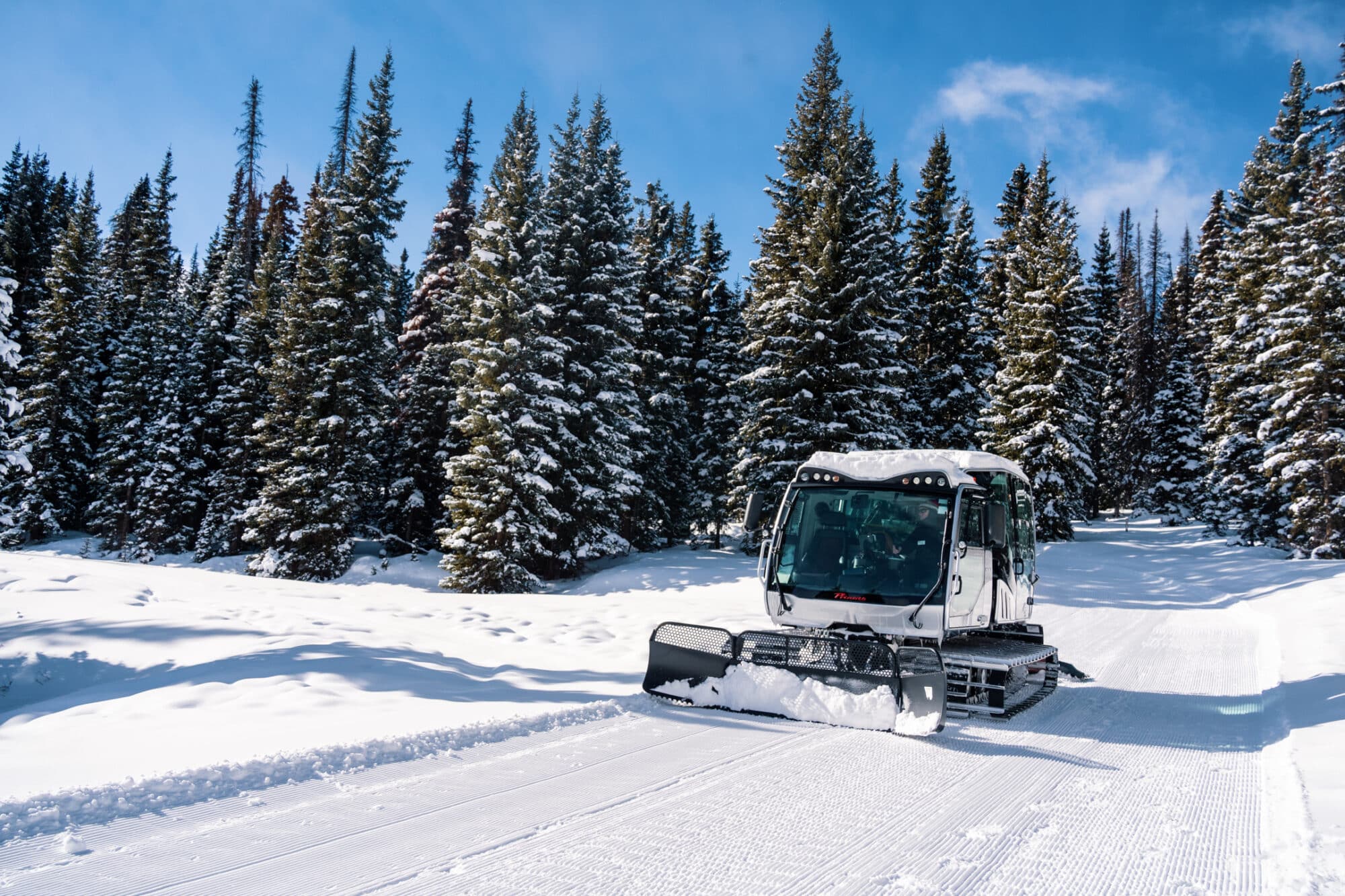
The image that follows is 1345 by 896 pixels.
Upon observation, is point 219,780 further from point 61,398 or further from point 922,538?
point 61,398

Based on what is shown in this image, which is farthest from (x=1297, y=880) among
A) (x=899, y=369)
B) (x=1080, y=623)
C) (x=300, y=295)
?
(x=300, y=295)

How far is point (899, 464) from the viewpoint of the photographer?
911 centimetres

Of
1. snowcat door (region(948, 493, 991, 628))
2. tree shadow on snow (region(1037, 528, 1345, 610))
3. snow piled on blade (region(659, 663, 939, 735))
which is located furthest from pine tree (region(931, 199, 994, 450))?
snow piled on blade (region(659, 663, 939, 735))

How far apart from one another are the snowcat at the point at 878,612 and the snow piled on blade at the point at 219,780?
194cm

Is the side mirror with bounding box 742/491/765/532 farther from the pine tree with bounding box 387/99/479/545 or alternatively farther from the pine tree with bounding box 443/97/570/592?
the pine tree with bounding box 387/99/479/545

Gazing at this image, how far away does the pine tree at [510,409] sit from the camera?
2341 cm

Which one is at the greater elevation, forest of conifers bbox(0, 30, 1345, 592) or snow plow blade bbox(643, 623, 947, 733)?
forest of conifers bbox(0, 30, 1345, 592)

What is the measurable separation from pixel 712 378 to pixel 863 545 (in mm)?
27545

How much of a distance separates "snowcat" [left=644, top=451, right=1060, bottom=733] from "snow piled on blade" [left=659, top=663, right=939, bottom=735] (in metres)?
0.01

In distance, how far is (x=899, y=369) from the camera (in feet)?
82.3

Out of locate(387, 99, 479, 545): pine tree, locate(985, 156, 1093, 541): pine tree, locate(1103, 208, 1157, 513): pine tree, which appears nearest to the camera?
locate(387, 99, 479, 545): pine tree

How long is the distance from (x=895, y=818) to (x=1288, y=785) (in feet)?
10.4

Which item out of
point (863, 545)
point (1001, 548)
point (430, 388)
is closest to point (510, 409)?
point (430, 388)

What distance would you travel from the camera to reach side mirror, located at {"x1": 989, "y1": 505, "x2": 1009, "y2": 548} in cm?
874
